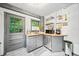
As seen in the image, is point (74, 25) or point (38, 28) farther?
point (38, 28)

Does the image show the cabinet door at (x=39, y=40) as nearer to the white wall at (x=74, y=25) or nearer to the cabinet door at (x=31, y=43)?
the cabinet door at (x=31, y=43)

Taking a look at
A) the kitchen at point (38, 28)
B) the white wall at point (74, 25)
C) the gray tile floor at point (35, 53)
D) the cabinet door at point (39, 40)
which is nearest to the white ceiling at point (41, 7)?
the kitchen at point (38, 28)

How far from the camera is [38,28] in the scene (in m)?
1.75

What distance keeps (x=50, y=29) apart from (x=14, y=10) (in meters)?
0.83

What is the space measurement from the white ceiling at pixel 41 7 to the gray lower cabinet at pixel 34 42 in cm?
52

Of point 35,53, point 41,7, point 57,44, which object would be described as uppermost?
point 41,7

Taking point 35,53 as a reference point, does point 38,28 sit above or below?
above

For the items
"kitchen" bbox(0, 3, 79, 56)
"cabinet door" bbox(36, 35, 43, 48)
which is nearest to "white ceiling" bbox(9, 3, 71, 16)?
"kitchen" bbox(0, 3, 79, 56)

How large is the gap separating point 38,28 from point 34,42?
1.02ft

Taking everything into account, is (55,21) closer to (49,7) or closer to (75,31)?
(49,7)

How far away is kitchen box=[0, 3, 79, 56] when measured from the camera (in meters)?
1.60

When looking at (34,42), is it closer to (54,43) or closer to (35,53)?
(35,53)

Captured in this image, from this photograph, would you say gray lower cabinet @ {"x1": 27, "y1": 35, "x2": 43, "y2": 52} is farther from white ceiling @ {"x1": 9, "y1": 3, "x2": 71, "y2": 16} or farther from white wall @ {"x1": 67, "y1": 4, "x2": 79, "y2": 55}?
white wall @ {"x1": 67, "y1": 4, "x2": 79, "y2": 55}

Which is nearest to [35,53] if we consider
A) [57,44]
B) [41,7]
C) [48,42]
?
[48,42]
